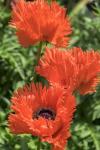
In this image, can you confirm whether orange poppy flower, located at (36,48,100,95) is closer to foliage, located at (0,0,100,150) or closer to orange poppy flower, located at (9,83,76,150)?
orange poppy flower, located at (9,83,76,150)

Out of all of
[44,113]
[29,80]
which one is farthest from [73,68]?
[29,80]

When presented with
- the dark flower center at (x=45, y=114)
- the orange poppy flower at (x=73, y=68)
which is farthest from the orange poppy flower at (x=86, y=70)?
the dark flower center at (x=45, y=114)

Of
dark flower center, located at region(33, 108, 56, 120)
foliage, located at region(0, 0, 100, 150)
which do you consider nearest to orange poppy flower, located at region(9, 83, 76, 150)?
dark flower center, located at region(33, 108, 56, 120)

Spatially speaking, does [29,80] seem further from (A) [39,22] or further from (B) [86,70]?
(B) [86,70]

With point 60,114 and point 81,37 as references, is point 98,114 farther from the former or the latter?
point 60,114

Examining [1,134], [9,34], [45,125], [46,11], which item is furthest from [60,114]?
[9,34]

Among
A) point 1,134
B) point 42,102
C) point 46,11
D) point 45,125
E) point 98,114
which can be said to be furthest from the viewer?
point 98,114
